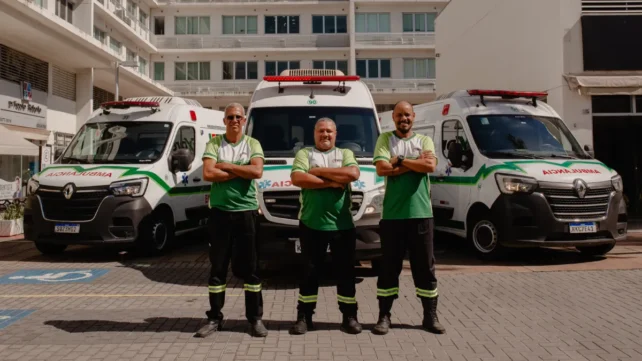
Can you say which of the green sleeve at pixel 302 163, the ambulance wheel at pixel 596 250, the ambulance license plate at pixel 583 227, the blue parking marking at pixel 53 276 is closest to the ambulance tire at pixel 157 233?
the blue parking marking at pixel 53 276

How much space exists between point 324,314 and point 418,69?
36.0m

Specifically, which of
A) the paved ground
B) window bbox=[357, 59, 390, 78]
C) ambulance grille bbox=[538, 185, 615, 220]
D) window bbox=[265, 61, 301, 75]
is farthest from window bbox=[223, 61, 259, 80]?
ambulance grille bbox=[538, 185, 615, 220]

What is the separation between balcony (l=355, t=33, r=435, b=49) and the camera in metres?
39.4

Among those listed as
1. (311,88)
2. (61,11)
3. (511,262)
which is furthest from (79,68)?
(511,262)

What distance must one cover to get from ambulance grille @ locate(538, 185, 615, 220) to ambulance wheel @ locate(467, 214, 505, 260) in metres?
0.96

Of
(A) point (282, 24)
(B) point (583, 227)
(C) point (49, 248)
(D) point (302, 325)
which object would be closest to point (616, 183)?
(B) point (583, 227)

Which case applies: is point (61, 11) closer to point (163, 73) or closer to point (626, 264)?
point (163, 73)

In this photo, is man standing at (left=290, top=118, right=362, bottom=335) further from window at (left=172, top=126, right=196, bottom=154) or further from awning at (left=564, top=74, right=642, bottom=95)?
awning at (left=564, top=74, right=642, bottom=95)

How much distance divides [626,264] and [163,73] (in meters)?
36.9

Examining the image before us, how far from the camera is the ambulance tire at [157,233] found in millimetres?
8992

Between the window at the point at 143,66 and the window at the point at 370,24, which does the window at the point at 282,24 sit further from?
the window at the point at 143,66

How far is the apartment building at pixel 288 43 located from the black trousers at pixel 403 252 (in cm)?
3456

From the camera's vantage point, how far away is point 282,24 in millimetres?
40500

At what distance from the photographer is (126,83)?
3106 cm
